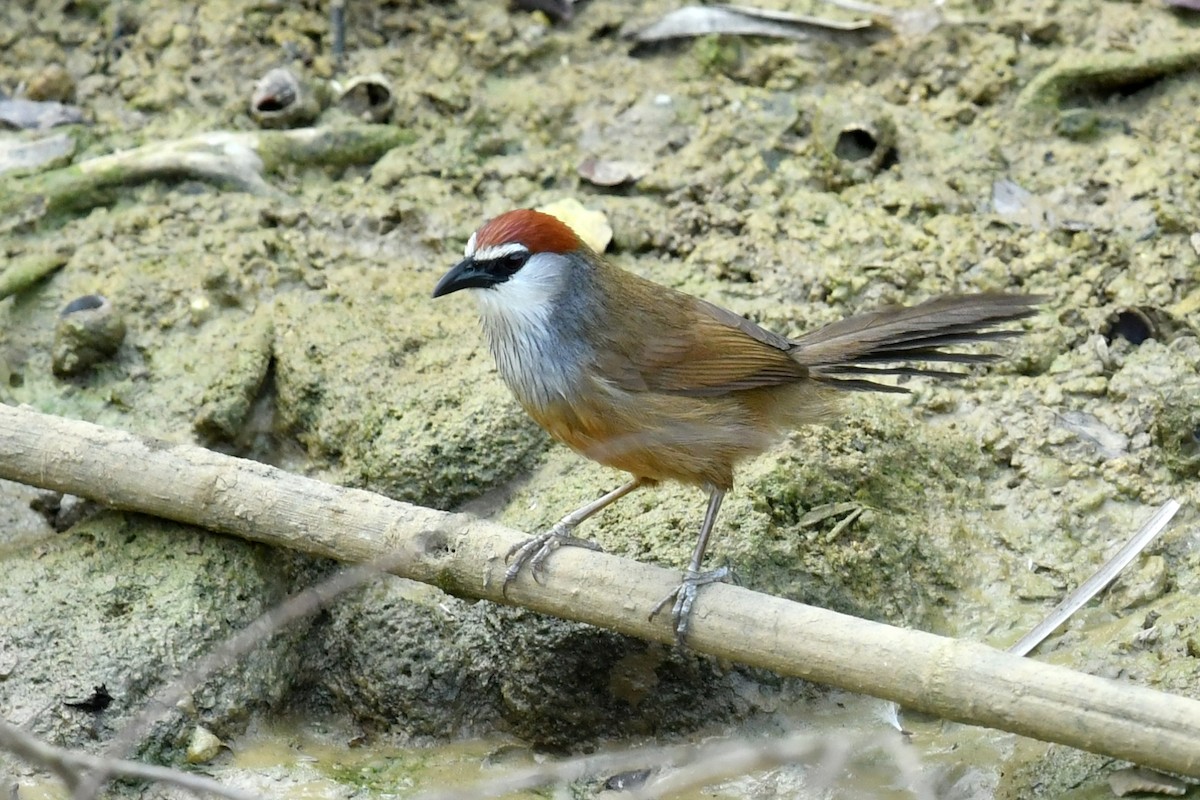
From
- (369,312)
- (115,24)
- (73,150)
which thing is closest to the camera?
(369,312)

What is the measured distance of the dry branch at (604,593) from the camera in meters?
3.63

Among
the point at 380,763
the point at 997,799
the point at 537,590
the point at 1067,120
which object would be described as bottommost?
the point at 380,763

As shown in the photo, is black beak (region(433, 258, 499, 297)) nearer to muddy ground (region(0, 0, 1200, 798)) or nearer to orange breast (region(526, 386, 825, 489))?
orange breast (region(526, 386, 825, 489))

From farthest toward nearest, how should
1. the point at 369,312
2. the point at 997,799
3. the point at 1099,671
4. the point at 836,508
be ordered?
1. the point at 369,312
2. the point at 836,508
3. the point at 1099,671
4. the point at 997,799

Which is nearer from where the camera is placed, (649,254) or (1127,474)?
(1127,474)

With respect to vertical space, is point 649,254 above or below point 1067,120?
below

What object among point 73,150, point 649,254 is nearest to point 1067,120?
point 649,254

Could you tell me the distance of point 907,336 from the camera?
4684 millimetres

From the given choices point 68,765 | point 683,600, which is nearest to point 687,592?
point 683,600

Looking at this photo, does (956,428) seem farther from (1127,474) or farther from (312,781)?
(312,781)

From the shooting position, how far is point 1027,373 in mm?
5852

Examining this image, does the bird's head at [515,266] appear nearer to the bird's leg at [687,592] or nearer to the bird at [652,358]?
the bird at [652,358]

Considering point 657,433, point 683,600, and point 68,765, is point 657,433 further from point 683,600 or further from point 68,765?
point 68,765

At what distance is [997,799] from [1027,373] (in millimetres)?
2121
